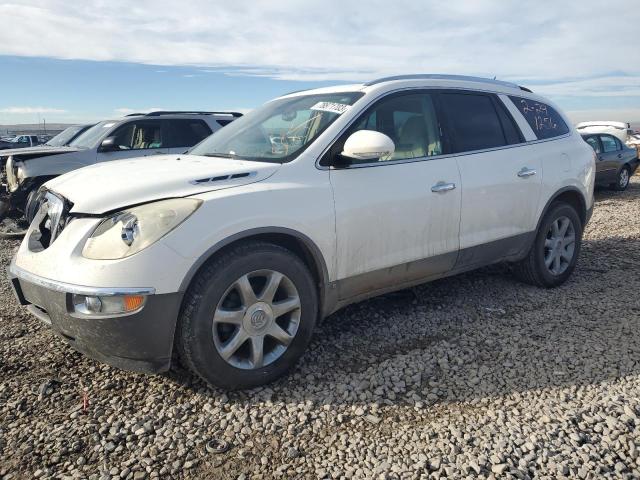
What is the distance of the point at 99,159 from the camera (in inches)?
327

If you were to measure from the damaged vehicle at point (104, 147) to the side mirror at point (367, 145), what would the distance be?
5.94m

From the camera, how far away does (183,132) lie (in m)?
9.05

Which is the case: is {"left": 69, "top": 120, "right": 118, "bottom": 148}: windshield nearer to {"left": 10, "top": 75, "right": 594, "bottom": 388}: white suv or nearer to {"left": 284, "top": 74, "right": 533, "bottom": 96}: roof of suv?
{"left": 10, "top": 75, "right": 594, "bottom": 388}: white suv

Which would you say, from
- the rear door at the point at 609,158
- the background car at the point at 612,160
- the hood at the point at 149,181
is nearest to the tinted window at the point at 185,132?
the hood at the point at 149,181

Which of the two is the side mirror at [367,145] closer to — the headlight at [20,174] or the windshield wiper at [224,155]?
the windshield wiper at [224,155]

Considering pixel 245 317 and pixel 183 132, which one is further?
pixel 183 132

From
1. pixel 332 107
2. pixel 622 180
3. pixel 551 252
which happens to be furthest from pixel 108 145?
pixel 622 180

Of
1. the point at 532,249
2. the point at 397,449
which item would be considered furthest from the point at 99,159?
the point at 397,449

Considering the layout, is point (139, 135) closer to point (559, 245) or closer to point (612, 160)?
point (559, 245)

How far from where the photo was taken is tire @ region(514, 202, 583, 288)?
4.64 metres

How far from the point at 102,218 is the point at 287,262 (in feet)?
3.34

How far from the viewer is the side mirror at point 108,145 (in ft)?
27.2

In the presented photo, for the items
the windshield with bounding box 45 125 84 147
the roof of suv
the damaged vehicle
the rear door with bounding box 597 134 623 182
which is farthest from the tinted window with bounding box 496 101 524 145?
the rear door with bounding box 597 134 623 182

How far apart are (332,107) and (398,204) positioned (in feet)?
2.65
